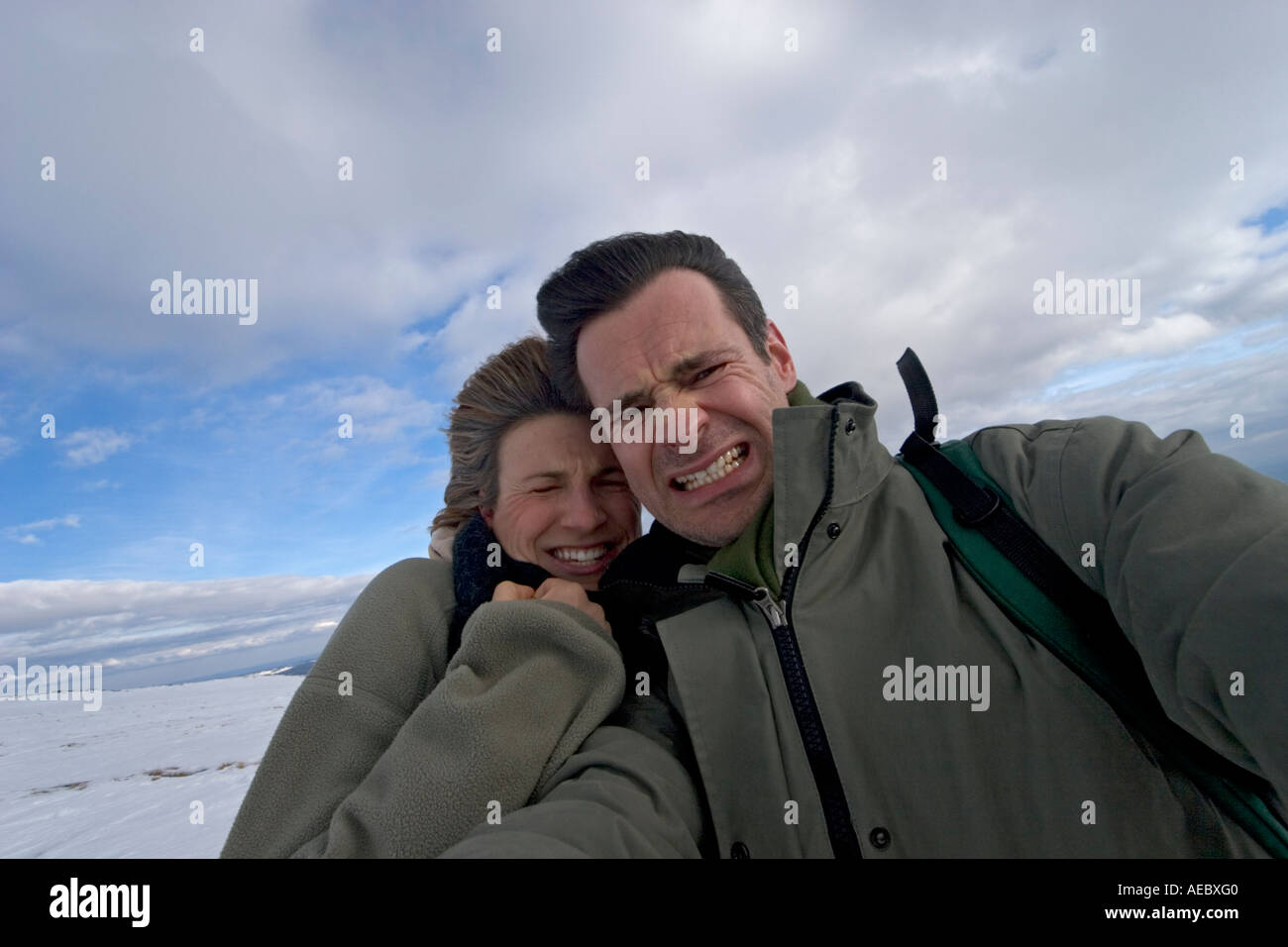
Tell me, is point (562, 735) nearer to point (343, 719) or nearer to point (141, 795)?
point (343, 719)

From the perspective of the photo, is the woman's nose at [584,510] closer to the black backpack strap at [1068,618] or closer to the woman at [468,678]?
the woman at [468,678]

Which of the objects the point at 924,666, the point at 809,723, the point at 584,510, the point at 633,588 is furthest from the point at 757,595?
the point at 584,510

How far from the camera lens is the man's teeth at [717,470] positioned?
245 centimetres

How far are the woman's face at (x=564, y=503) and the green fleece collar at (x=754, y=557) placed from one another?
0.96 metres

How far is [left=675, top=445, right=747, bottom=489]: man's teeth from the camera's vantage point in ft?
8.03

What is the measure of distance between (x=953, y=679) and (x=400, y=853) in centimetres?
158

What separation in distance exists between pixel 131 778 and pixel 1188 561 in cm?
1427

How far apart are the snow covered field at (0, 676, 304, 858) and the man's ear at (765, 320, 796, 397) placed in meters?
4.43

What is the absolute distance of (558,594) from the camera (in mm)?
2373

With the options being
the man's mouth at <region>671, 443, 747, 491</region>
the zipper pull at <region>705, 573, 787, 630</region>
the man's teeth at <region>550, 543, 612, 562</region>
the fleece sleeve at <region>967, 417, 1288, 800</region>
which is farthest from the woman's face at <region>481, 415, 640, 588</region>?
the fleece sleeve at <region>967, 417, 1288, 800</region>

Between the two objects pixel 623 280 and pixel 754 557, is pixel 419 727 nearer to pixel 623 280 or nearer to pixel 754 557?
pixel 754 557

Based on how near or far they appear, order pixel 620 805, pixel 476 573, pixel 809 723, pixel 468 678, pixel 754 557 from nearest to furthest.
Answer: pixel 620 805 → pixel 809 723 → pixel 468 678 → pixel 754 557 → pixel 476 573

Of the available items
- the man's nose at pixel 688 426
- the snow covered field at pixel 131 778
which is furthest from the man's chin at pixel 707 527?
the snow covered field at pixel 131 778
